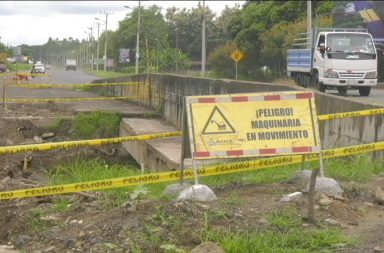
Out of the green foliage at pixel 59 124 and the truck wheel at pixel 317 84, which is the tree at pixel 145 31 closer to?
the truck wheel at pixel 317 84

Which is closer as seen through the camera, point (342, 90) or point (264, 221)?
point (264, 221)

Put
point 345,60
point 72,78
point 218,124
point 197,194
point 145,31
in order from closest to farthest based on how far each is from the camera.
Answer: point 197,194
point 218,124
point 345,60
point 72,78
point 145,31

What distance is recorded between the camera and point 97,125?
2000cm

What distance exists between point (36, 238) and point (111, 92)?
27073mm

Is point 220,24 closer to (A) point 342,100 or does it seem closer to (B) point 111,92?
(B) point 111,92

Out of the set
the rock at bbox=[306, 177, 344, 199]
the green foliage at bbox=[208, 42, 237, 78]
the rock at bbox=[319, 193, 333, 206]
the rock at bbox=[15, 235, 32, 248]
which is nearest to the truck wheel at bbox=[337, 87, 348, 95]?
the rock at bbox=[306, 177, 344, 199]

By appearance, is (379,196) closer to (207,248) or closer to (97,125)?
(207,248)

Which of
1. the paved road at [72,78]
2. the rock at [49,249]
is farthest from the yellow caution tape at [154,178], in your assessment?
the paved road at [72,78]

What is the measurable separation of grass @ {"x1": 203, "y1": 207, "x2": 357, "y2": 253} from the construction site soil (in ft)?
0.31

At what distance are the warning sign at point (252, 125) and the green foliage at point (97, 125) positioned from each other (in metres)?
13.1

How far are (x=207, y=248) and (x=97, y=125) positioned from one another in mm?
15382

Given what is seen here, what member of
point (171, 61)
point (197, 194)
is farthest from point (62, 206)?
point (171, 61)

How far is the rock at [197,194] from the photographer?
634 centimetres

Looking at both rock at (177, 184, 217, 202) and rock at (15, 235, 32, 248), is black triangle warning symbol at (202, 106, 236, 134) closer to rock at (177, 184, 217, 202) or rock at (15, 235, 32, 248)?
rock at (177, 184, 217, 202)
